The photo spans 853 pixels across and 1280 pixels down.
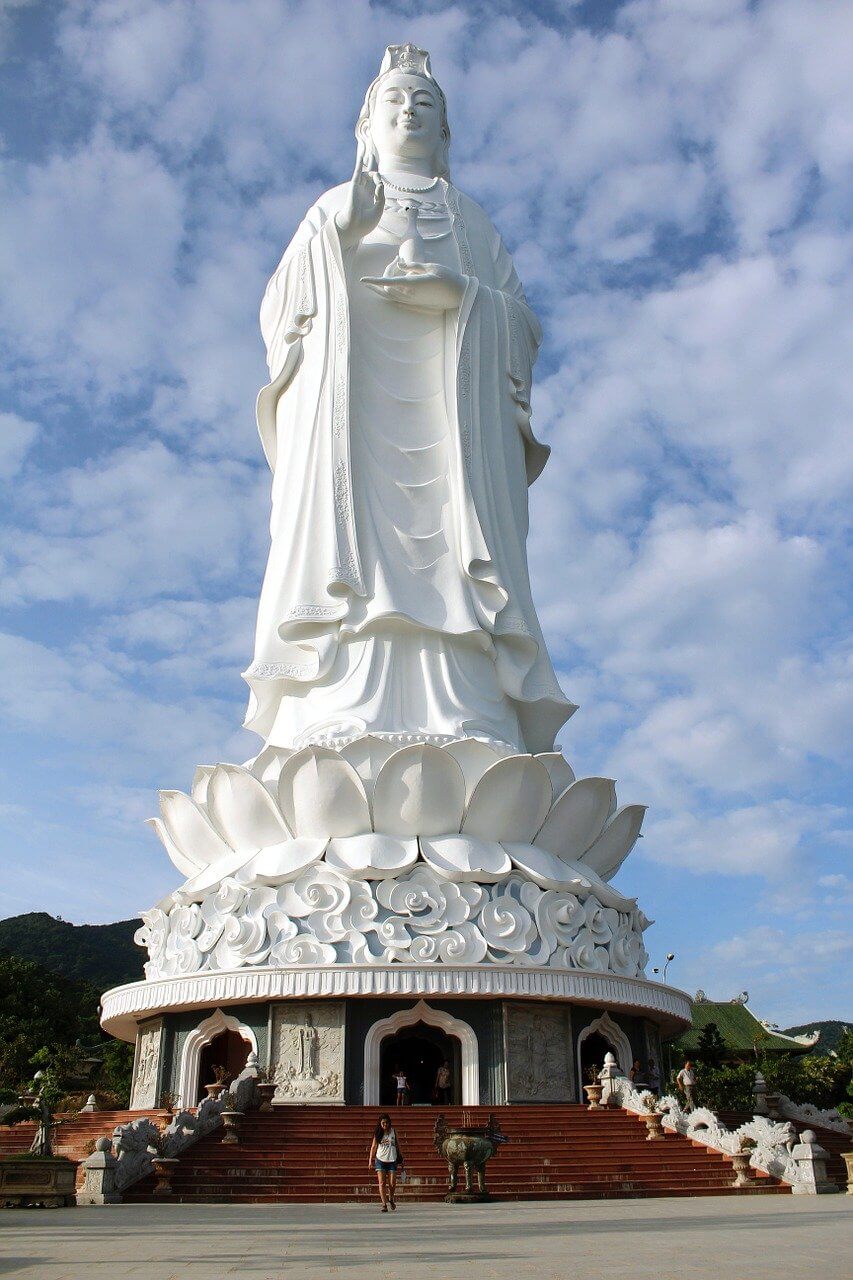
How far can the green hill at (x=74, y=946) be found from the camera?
4784 cm

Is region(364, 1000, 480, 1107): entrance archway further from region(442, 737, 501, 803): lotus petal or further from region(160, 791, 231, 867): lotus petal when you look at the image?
region(160, 791, 231, 867): lotus petal

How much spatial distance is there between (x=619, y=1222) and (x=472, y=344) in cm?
1457

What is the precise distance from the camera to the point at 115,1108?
19219 millimetres

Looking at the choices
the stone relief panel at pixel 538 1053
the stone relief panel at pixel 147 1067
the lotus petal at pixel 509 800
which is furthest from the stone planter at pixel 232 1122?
the lotus petal at pixel 509 800

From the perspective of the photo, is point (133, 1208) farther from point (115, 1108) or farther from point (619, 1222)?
point (115, 1108)

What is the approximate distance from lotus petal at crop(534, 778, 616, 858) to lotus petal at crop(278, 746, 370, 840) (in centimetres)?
265

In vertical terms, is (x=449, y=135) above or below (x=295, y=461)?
above

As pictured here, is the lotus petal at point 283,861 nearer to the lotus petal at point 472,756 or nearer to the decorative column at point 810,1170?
the lotus petal at point 472,756

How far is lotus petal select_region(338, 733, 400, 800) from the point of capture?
1574 centimetres

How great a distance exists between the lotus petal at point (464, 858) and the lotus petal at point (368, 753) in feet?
3.89

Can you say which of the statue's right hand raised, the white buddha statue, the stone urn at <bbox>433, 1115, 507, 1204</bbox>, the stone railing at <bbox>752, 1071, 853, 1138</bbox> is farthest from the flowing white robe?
the stone urn at <bbox>433, 1115, 507, 1204</bbox>

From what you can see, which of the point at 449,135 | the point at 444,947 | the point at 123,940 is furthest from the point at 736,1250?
the point at 123,940

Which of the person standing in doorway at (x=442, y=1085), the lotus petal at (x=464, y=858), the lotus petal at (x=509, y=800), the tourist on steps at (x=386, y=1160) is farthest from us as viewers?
the lotus petal at (x=509, y=800)

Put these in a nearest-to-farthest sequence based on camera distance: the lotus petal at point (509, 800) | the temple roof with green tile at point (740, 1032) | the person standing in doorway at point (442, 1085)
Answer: the person standing in doorway at point (442, 1085) < the lotus petal at point (509, 800) < the temple roof with green tile at point (740, 1032)
